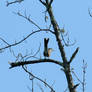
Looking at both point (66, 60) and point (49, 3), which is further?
point (49, 3)

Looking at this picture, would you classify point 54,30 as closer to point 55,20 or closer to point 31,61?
point 55,20

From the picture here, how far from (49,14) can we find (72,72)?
1.57 meters

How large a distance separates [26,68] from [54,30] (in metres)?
1.06

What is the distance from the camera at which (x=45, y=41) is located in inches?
296

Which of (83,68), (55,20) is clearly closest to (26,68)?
(55,20)

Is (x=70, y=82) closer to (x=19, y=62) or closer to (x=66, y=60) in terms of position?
(x=66, y=60)

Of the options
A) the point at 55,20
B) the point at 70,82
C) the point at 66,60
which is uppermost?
the point at 55,20

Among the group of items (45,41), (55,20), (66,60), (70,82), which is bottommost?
(70,82)

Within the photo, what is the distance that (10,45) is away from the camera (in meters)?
7.84

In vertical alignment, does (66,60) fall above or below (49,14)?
below

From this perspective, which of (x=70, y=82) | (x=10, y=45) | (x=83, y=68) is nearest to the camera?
(x=70, y=82)

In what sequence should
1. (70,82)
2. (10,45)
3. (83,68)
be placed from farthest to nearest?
(83,68) < (10,45) < (70,82)

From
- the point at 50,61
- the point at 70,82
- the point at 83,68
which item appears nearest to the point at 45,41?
the point at 50,61

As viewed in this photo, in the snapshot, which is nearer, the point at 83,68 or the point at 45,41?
the point at 45,41
